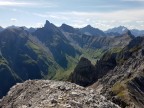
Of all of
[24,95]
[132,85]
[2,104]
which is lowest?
[132,85]

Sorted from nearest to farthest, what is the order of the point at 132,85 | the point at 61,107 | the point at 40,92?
the point at 61,107, the point at 40,92, the point at 132,85

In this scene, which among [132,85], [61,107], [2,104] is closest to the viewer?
[61,107]

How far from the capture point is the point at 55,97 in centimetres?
3491

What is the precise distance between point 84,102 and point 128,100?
111 m

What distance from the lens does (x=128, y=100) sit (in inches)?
5556

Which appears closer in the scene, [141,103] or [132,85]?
[141,103]

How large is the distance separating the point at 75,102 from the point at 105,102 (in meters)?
4.35

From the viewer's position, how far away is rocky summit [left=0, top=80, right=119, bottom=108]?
33.4 m

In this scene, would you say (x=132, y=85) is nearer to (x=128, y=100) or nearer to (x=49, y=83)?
(x=128, y=100)

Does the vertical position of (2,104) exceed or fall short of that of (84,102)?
it falls short

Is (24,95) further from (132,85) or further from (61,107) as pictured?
(132,85)

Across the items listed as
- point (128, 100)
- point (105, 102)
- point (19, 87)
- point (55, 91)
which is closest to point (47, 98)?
point (55, 91)

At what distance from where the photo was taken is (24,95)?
4103 centimetres

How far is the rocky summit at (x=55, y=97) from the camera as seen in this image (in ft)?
110
